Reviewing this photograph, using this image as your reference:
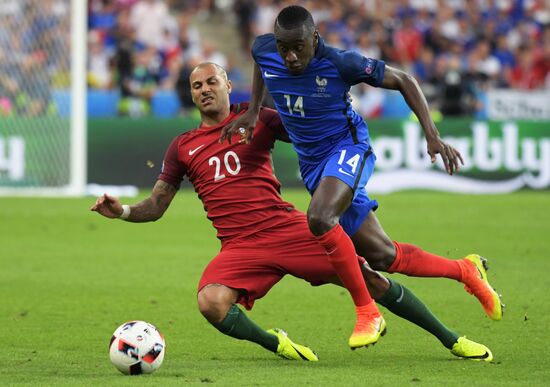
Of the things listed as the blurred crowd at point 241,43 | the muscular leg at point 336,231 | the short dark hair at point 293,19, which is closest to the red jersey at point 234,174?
the muscular leg at point 336,231

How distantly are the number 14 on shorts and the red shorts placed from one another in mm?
530

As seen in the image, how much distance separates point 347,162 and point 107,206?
1417mm

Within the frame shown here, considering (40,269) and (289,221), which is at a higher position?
(289,221)

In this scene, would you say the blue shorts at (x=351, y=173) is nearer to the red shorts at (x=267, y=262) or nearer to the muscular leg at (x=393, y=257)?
the muscular leg at (x=393, y=257)

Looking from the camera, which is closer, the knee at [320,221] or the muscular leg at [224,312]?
the knee at [320,221]

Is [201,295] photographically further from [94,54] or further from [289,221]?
[94,54]

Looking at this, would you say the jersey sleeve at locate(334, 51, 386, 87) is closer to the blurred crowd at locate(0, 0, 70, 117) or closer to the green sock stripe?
the green sock stripe

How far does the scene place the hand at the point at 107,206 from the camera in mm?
6637

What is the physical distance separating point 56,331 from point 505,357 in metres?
3.12

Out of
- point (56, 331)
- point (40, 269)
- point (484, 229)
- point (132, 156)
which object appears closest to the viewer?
point (56, 331)

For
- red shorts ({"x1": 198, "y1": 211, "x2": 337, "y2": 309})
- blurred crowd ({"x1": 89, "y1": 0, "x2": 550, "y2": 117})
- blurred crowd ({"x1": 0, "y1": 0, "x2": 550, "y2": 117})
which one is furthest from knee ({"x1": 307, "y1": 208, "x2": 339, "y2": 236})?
blurred crowd ({"x1": 89, "y1": 0, "x2": 550, "y2": 117})

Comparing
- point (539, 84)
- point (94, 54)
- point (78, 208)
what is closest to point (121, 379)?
point (78, 208)

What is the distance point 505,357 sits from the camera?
22.6 feet

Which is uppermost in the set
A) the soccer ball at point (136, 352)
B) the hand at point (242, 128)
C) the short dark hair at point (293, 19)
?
the short dark hair at point (293, 19)
